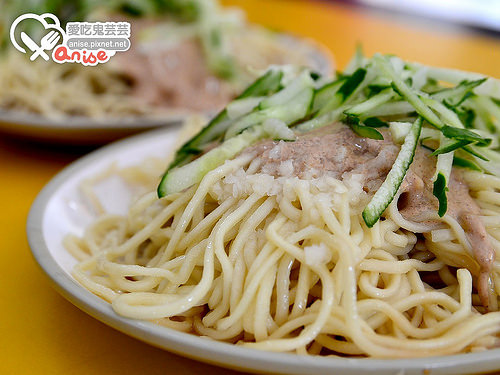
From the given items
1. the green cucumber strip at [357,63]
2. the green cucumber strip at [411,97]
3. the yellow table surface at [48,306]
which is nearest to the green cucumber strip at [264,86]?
the green cucumber strip at [357,63]

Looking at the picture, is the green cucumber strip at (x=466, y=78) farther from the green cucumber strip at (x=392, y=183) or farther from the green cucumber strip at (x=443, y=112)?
the green cucumber strip at (x=392, y=183)

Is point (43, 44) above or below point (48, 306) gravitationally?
above

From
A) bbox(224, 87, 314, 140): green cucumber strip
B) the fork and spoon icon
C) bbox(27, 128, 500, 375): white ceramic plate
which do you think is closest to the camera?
bbox(27, 128, 500, 375): white ceramic plate

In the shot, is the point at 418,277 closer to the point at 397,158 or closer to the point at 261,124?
the point at 397,158

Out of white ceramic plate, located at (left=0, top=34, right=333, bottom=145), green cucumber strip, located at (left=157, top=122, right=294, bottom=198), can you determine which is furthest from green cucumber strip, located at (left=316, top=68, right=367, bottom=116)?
white ceramic plate, located at (left=0, top=34, right=333, bottom=145)

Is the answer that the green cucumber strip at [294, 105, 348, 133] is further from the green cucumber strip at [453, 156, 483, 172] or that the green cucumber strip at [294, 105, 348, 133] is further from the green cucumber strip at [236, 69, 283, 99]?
the green cucumber strip at [453, 156, 483, 172]

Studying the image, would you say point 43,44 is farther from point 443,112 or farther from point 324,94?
point 443,112

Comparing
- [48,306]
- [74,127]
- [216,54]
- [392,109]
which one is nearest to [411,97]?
[392,109]
